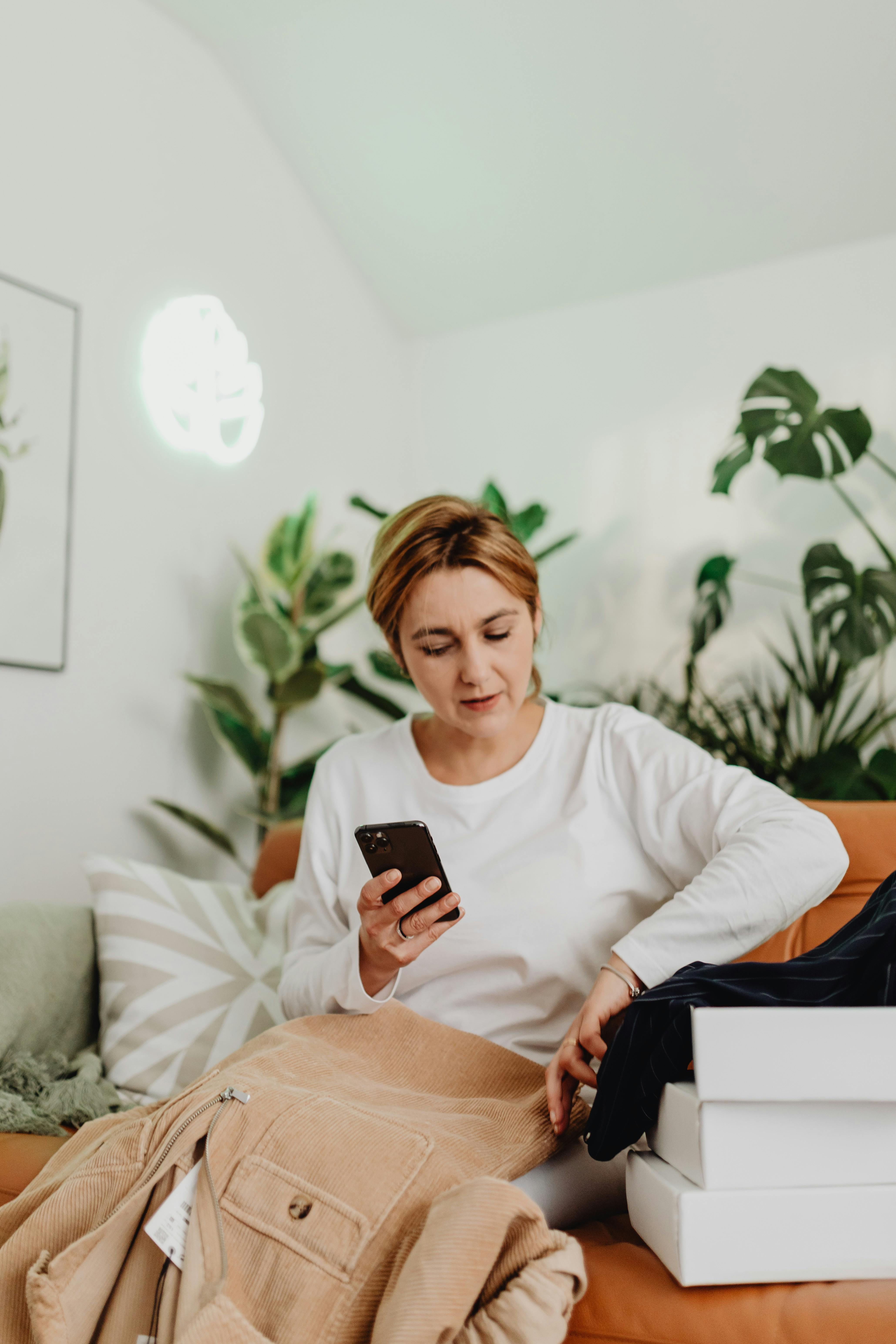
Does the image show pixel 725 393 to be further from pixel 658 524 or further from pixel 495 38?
pixel 495 38

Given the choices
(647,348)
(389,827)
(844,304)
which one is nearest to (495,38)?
(647,348)

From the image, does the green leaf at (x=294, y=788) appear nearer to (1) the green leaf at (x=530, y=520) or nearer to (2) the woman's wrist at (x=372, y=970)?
(1) the green leaf at (x=530, y=520)

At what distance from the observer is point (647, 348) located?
2.96 m

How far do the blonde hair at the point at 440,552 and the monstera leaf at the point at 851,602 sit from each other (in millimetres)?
977

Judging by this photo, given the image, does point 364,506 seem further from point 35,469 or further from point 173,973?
point 173,973

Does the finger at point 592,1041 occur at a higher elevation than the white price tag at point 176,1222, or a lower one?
higher

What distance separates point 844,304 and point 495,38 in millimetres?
1082

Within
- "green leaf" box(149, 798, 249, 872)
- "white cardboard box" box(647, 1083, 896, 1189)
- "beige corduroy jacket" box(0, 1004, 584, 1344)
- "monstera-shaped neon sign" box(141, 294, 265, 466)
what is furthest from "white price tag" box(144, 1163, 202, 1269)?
"monstera-shaped neon sign" box(141, 294, 265, 466)

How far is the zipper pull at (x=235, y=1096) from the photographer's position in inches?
34.8

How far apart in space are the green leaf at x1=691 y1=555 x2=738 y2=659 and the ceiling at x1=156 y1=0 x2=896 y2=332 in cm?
92

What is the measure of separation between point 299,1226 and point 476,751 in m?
0.63

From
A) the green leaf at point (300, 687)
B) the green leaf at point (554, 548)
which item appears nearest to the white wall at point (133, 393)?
the green leaf at point (300, 687)

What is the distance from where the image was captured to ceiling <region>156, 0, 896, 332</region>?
2.33 meters

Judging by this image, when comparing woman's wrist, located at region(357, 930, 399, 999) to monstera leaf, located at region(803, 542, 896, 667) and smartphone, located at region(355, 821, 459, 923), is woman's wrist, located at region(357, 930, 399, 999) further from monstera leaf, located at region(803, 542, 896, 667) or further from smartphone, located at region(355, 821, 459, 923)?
monstera leaf, located at region(803, 542, 896, 667)
